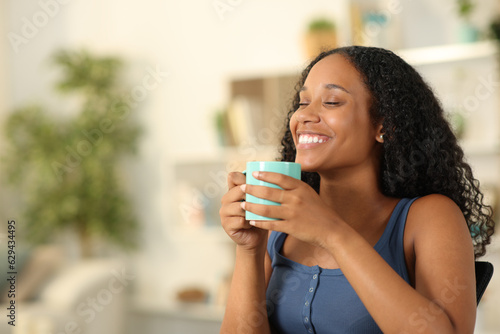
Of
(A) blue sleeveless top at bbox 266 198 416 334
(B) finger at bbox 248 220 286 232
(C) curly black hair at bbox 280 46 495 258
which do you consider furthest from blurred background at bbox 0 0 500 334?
(B) finger at bbox 248 220 286 232

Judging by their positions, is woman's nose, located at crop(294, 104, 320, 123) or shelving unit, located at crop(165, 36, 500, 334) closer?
woman's nose, located at crop(294, 104, 320, 123)

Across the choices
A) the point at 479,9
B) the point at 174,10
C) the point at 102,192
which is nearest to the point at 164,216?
the point at 102,192

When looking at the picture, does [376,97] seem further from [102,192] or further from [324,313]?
[102,192]

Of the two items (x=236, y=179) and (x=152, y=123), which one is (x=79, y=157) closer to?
(x=152, y=123)

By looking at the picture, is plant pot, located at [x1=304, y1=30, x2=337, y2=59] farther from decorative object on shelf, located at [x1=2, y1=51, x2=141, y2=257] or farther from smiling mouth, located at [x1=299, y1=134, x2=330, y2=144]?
smiling mouth, located at [x1=299, y1=134, x2=330, y2=144]

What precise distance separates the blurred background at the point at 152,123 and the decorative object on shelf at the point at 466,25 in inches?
0.5

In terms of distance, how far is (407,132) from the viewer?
47.1 inches

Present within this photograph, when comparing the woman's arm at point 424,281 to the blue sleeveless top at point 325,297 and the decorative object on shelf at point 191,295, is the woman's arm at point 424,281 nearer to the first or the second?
the blue sleeveless top at point 325,297

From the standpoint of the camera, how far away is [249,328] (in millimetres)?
1136

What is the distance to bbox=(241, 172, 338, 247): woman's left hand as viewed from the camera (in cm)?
91

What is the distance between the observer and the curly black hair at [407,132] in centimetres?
118

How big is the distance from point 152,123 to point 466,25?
2175 mm

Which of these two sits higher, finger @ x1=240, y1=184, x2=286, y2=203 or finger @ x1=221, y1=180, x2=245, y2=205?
finger @ x1=240, y1=184, x2=286, y2=203

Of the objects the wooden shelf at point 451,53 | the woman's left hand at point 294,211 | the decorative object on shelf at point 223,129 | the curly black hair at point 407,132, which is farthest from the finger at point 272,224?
the decorative object on shelf at point 223,129
